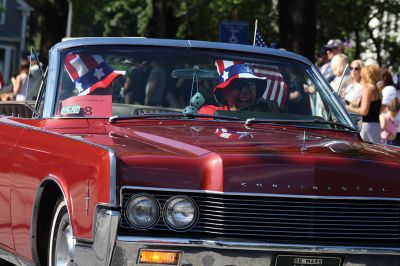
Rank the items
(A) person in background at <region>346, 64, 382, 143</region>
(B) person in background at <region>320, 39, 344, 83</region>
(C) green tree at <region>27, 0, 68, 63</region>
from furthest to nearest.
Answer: (C) green tree at <region>27, 0, 68, 63</region> → (B) person in background at <region>320, 39, 344, 83</region> → (A) person in background at <region>346, 64, 382, 143</region>

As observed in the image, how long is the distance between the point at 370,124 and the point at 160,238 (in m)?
8.55

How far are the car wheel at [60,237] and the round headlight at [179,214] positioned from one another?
0.62 metres

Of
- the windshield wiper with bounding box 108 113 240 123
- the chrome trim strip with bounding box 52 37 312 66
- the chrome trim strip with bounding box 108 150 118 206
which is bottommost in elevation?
the chrome trim strip with bounding box 108 150 118 206

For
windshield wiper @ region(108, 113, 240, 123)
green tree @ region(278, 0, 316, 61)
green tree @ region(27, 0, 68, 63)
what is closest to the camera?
windshield wiper @ region(108, 113, 240, 123)

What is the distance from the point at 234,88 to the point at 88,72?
0.89 m

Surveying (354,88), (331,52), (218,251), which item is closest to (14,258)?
(218,251)

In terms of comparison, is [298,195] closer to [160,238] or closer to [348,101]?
[160,238]

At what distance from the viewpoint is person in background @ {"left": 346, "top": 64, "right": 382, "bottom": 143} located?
13.3 m

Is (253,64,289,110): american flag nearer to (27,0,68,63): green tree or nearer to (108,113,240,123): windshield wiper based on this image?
(108,113,240,123): windshield wiper

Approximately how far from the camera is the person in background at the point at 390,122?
46.6ft

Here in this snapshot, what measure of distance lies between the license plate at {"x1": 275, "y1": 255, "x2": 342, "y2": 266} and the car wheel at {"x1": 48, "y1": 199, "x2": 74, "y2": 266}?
3.45 feet

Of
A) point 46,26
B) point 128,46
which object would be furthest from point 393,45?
point 128,46

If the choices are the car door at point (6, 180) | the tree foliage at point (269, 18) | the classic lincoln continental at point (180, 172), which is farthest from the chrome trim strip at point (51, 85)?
the tree foliage at point (269, 18)

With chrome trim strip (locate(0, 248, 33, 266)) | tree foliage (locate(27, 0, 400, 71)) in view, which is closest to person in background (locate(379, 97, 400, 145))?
tree foliage (locate(27, 0, 400, 71))
